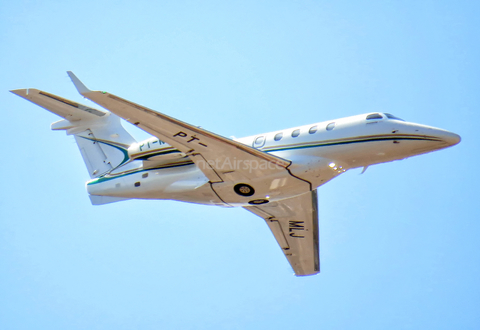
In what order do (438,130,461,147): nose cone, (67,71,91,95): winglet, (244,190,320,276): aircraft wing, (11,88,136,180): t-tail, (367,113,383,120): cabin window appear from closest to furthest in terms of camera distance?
1. (67,71,91,95): winglet
2. (438,130,461,147): nose cone
3. (367,113,383,120): cabin window
4. (244,190,320,276): aircraft wing
5. (11,88,136,180): t-tail

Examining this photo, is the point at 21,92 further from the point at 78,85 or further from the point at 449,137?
the point at 449,137

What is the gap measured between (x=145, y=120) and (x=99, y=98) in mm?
1344

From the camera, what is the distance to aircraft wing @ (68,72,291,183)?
13.1 m

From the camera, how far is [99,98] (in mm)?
12320

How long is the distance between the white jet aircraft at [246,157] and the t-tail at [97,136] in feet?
0.58

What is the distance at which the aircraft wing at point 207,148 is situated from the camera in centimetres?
1312

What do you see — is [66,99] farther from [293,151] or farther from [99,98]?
[293,151]

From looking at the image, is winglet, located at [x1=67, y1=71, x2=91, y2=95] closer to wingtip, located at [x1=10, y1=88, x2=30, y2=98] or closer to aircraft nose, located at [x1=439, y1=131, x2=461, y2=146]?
wingtip, located at [x1=10, y1=88, x2=30, y2=98]

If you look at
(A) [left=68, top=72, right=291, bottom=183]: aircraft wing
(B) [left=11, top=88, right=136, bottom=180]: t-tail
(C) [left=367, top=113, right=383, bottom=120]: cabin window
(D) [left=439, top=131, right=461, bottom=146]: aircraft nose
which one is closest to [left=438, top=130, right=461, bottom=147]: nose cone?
(D) [left=439, top=131, right=461, bottom=146]: aircraft nose

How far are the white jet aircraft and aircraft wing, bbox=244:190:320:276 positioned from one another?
1.8 inches

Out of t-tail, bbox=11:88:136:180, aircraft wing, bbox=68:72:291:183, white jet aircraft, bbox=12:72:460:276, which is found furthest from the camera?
t-tail, bbox=11:88:136:180

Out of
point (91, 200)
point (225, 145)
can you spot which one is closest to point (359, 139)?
point (225, 145)

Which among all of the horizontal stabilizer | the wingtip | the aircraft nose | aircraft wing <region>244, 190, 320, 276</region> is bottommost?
aircraft wing <region>244, 190, 320, 276</region>

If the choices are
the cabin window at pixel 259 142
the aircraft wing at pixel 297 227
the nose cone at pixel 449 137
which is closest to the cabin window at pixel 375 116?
the nose cone at pixel 449 137
